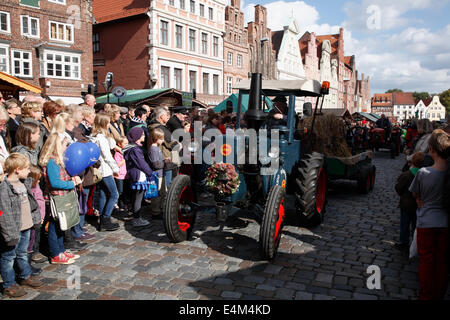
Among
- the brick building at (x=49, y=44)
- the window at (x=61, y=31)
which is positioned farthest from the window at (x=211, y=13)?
the window at (x=61, y=31)

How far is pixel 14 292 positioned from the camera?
3.42 m

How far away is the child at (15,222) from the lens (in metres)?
3.35

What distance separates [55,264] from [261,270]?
8.08 feet

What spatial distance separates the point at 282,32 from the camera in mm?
42031

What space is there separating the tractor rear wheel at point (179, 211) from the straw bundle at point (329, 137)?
3.88 metres

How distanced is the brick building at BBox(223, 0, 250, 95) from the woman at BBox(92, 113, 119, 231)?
2597 centimetres

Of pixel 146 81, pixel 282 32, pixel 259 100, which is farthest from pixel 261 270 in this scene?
pixel 282 32

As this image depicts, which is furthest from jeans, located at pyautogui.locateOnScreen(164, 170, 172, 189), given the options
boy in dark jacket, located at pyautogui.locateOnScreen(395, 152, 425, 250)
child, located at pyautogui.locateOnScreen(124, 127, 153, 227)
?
boy in dark jacket, located at pyautogui.locateOnScreen(395, 152, 425, 250)

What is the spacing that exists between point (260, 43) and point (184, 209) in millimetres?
33318

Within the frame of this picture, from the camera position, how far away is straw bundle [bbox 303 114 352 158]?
8016mm

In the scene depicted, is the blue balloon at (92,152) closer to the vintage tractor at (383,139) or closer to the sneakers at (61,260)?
the sneakers at (61,260)

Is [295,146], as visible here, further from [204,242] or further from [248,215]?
[204,242]

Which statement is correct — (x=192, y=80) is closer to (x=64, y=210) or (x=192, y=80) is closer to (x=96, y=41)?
(x=96, y=41)

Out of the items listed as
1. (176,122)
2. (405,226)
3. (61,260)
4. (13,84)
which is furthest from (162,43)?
(405,226)
